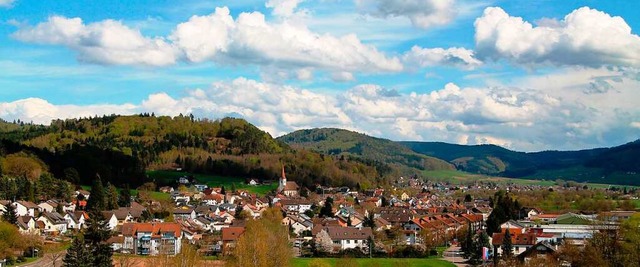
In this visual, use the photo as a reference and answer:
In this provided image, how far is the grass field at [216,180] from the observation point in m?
132

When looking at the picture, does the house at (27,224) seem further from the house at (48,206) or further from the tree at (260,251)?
the tree at (260,251)

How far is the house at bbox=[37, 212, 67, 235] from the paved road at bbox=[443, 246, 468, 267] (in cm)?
4178

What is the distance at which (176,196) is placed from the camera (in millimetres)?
112562

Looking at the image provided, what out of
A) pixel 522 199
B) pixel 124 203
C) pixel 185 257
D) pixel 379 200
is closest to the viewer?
pixel 185 257

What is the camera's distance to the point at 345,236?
2953 inches

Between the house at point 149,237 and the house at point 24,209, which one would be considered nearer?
the house at point 149,237

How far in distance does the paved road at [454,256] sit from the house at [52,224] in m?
41.8

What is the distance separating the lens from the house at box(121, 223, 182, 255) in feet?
219

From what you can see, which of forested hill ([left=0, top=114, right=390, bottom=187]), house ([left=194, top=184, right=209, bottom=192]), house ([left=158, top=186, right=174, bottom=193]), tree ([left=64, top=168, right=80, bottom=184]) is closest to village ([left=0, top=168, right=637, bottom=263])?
house ([left=158, top=186, right=174, bottom=193])

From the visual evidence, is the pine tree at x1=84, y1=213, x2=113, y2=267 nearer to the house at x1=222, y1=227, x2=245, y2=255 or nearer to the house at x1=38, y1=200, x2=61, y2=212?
the house at x1=222, y1=227, x2=245, y2=255

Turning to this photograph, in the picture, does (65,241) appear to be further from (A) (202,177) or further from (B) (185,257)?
(A) (202,177)

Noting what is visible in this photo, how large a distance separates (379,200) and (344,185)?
90.4ft

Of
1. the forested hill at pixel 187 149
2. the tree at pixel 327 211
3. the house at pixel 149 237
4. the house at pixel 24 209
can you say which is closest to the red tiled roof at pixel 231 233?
the house at pixel 149 237

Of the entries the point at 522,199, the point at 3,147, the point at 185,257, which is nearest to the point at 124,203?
the point at 3,147
